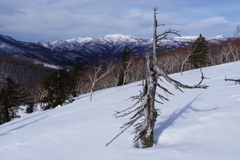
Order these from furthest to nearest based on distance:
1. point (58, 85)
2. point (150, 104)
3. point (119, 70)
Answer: point (119, 70) < point (58, 85) < point (150, 104)

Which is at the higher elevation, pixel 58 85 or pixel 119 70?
pixel 119 70

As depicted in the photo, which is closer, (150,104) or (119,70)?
(150,104)

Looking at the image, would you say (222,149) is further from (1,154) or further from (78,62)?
(78,62)

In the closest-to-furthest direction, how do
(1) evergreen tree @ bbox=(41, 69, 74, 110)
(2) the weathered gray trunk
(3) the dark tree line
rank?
(2) the weathered gray trunk, (3) the dark tree line, (1) evergreen tree @ bbox=(41, 69, 74, 110)

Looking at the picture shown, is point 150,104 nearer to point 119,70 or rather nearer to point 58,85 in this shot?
point 58,85

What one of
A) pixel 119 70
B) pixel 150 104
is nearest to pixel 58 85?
pixel 119 70

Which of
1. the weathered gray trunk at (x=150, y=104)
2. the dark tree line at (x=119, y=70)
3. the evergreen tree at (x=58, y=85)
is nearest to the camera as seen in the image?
the weathered gray trunk at (x=150, y=104)

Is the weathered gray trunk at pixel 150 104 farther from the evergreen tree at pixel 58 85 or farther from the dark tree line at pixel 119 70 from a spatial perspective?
the evergreen tree at pixel 58 85

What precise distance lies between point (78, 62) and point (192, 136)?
28569mm

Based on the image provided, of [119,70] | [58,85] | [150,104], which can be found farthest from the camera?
[119,70]

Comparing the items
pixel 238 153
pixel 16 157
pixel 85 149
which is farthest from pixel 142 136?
pixel 16 157

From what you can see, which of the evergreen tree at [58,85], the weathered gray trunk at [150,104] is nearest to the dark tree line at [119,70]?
the evergreen tree at [58,85]

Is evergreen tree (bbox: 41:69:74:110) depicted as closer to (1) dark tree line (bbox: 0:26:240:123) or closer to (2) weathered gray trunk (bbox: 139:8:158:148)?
(1) dark tree line (bbox: 0:26:240:123)

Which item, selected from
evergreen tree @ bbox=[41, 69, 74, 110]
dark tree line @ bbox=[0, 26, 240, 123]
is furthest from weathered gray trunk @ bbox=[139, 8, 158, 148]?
evergreen tree @ bbox=[41, 69, 74, 110]
